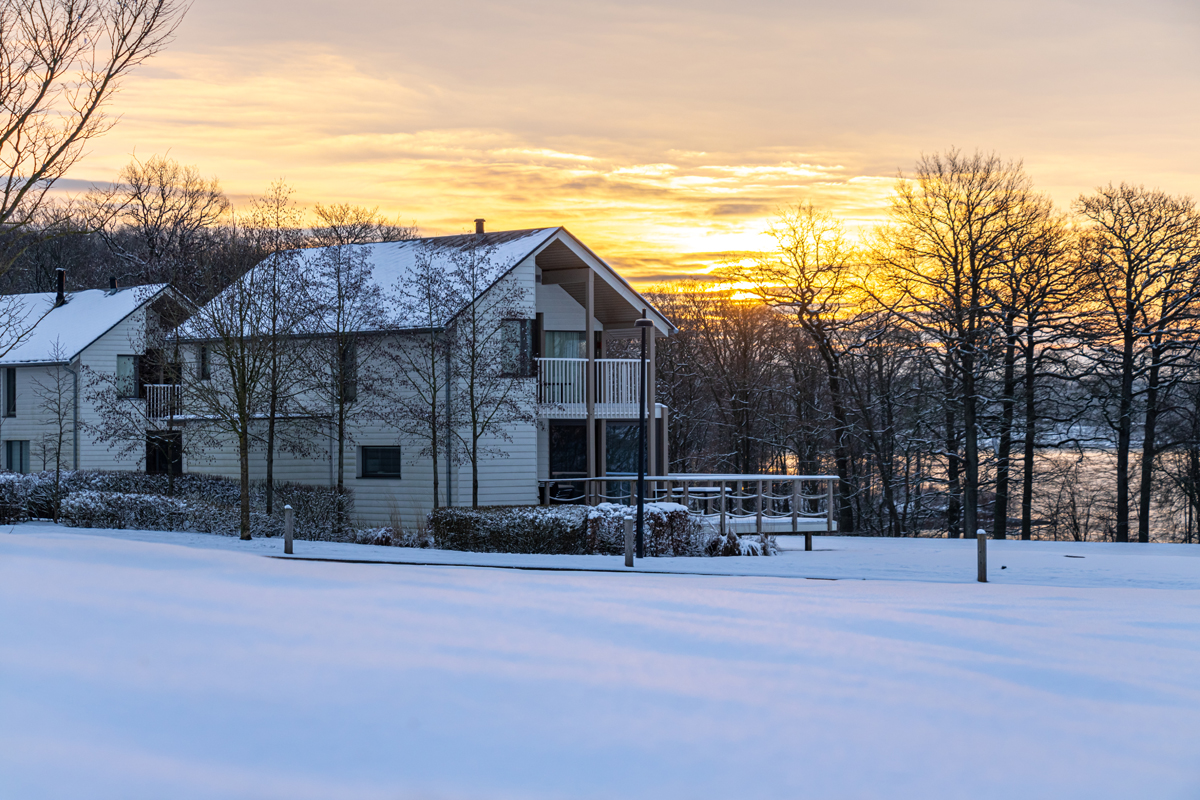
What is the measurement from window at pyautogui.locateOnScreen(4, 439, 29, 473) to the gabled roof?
13.3 m

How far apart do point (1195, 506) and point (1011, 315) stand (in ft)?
41.9

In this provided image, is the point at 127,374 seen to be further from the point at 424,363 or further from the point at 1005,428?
the point at 1005,428

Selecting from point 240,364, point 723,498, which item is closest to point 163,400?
point 240,364

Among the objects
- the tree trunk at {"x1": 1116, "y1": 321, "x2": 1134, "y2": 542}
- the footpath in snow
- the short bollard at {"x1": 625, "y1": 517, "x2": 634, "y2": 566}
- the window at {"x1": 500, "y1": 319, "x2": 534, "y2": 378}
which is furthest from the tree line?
the short bollard at {"x1": 625, "y1": 517, "x2": 634, "y2": 566}

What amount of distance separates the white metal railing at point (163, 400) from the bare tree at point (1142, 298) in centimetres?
3051

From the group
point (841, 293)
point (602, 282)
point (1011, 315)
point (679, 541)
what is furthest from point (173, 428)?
point (1011, 315)

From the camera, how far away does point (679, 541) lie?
2408cm

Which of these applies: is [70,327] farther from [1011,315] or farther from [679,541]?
[1011,315]

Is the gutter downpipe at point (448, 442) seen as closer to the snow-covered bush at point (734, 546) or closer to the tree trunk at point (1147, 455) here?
the snow-covered bush at point (734, 546)

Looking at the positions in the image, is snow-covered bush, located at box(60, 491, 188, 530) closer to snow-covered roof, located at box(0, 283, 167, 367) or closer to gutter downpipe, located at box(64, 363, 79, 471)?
gutter downpipe, located at box(64, 363, 79, 471)

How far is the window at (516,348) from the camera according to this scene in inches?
1173

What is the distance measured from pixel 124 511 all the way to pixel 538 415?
11.2 m

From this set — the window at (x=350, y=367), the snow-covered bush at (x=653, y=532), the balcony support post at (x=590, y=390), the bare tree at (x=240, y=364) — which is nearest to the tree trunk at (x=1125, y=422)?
the balcony support post at (x=590, y=390)

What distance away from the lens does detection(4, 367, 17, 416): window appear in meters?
42.5
